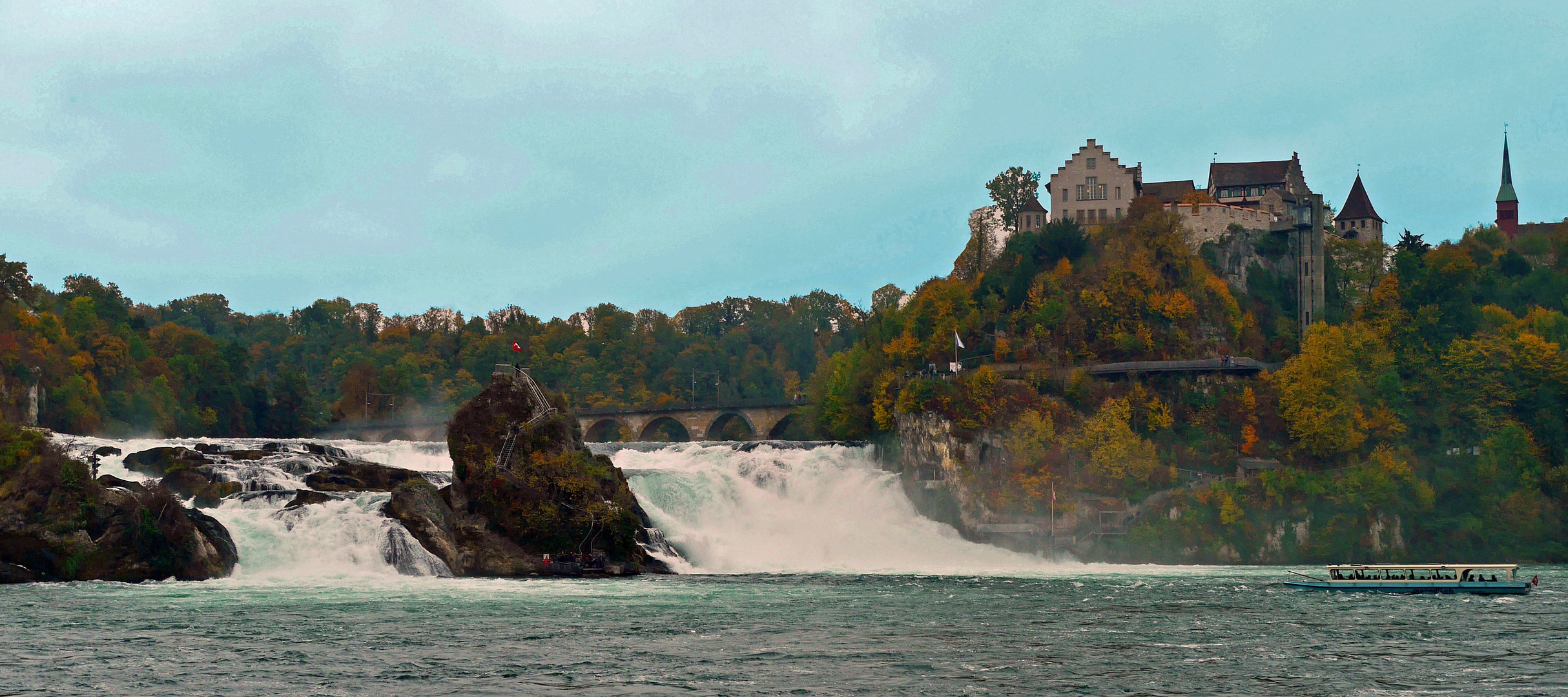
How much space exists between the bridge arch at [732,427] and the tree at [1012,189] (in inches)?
1080

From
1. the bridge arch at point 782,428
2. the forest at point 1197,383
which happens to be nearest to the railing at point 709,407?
the bridge arch at point 782,428

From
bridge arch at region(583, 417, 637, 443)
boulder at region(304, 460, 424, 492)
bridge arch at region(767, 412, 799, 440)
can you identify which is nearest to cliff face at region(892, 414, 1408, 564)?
boulder at region(304, 460, 424, 492)

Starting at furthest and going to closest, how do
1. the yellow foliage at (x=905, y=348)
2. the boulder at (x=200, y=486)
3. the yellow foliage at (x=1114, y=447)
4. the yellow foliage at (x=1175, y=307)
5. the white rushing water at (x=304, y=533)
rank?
the yellow foliage at (x=905, y=348) < the yellow foliage at (x=1175, y=307) < the yellow foliage at (x=1114, y=447) < the boulder at (x=200, y=486) < the white rushing water at (x=304, y=533)

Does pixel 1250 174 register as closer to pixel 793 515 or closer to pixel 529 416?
pixel 793 515

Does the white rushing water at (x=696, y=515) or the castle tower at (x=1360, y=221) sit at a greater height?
the castle tower at (x=1360, y=221)

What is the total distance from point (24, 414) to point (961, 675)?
78.4 m

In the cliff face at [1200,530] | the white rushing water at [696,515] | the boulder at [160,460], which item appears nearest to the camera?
the white rushing water at [696,515]

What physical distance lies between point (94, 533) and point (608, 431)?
7633cm

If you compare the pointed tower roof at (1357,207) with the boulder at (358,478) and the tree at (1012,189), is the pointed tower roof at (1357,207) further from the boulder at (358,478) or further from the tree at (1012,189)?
the boulder at (358,478)

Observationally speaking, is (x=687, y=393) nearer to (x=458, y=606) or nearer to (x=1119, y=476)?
(x=1119, y=476)

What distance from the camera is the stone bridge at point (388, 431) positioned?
421 ft

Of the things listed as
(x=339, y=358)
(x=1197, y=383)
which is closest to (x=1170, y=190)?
(x=1197, y=383)

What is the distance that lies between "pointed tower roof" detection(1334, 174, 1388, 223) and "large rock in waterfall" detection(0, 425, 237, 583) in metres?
89.4

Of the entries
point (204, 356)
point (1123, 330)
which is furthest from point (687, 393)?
point (1123, 330)
